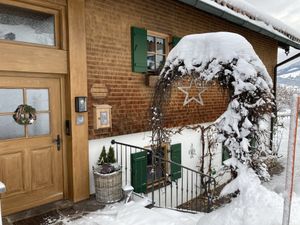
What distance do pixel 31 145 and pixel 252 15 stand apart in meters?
6.53

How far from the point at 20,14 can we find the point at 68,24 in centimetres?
67

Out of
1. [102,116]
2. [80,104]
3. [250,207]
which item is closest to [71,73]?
[80,104]

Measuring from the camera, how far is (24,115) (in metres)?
3.89

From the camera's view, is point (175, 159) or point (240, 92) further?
point (175, 159)

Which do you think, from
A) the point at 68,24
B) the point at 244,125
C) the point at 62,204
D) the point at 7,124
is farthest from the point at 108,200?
the point at 68,24

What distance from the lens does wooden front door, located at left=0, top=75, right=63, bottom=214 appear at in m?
3.75

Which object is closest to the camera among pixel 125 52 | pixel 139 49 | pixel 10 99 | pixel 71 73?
pixel 10 99

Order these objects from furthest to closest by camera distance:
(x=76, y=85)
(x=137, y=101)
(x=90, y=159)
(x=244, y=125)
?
(x=137, y=101) → (x=90, y=159) → (x=76, y=85) → (x=244, y=125)

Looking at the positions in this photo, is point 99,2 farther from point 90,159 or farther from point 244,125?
point 244,125

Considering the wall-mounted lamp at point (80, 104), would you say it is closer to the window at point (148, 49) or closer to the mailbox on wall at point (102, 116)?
the mailbox on wall at point (102, 116)

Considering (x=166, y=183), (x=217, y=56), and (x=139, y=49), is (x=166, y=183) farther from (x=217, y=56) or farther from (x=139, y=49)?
(x=217, y=56)

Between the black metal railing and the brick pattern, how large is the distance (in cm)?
49

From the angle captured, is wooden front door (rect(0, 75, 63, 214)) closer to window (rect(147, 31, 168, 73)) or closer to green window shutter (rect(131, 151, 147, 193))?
green window shutter (rect(131, 151, 147, 193))

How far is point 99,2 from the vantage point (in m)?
4.66
